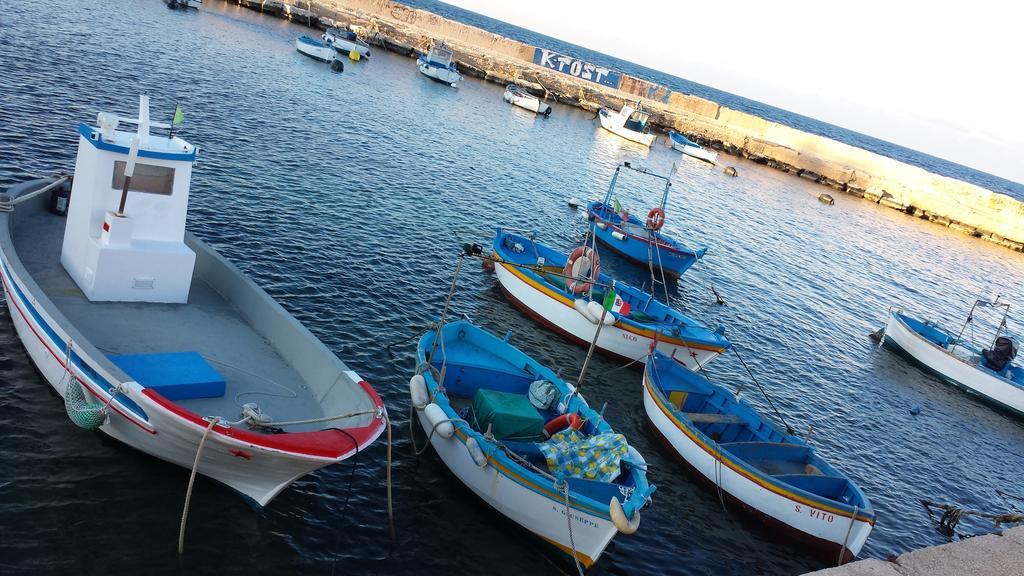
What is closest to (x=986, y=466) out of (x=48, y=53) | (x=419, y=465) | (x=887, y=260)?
(x=419, y=465)

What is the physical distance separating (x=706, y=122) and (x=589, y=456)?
95.9 m

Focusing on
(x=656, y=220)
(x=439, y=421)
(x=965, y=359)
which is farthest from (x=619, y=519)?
(x=965, y=359)

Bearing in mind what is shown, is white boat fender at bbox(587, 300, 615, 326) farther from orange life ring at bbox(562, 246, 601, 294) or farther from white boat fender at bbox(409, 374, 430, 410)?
white boat fender at bbox(409, 374, 430, 410)

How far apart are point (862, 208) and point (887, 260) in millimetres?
28107

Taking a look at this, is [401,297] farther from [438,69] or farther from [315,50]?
[438,69]

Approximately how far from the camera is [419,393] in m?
15.2

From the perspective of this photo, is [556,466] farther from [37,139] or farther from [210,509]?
[37,139]

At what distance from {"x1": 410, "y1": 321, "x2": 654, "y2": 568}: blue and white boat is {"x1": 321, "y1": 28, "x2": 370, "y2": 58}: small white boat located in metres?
64.0

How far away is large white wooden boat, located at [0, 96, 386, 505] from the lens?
441 inches

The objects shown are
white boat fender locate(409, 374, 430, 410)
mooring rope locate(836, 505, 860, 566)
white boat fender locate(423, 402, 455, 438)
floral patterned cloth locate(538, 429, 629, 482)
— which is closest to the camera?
floral patterned cloth locate(538, 429, 629, 482)

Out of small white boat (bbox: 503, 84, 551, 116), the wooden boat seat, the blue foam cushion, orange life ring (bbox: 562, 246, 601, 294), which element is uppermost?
small white boat (bbox: 503, 84, 551, 116)

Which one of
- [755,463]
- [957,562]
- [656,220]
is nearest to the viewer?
[957,562]

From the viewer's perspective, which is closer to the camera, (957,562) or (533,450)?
(957,562)

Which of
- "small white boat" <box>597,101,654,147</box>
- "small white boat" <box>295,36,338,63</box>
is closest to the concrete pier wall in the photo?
"small white boat" <box>295,36,338,63</box>
